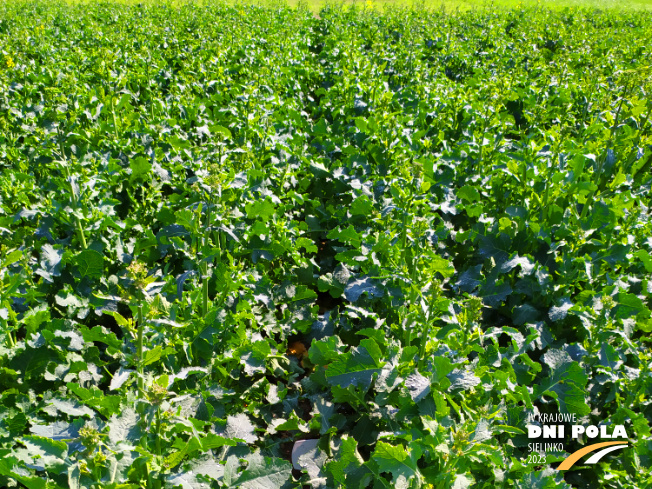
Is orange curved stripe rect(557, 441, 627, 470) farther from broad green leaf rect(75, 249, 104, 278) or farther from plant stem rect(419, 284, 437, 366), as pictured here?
broad green leaf rect(75, 249, 104, 278)

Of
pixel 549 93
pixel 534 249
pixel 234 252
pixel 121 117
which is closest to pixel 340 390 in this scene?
pixel 234 252

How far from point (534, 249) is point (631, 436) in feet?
4.94

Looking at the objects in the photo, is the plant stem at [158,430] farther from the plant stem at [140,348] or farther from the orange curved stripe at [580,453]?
the orange curved stripe at [580,453]

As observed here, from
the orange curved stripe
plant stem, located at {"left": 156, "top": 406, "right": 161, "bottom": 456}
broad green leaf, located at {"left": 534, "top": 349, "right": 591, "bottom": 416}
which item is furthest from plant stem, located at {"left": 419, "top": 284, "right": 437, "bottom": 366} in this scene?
plant stem, located at {"left": 156, "top": 406, "right": 161, "bottom": 456}

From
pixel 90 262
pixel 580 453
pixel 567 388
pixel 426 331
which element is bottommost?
pixel 580 453

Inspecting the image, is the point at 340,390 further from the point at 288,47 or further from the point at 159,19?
the point at 159,19

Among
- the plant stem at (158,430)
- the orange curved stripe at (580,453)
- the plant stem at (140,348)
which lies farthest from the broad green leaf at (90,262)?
the orange curved stripe at (580,453)

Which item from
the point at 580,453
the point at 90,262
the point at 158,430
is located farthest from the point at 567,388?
the point at 90,262
